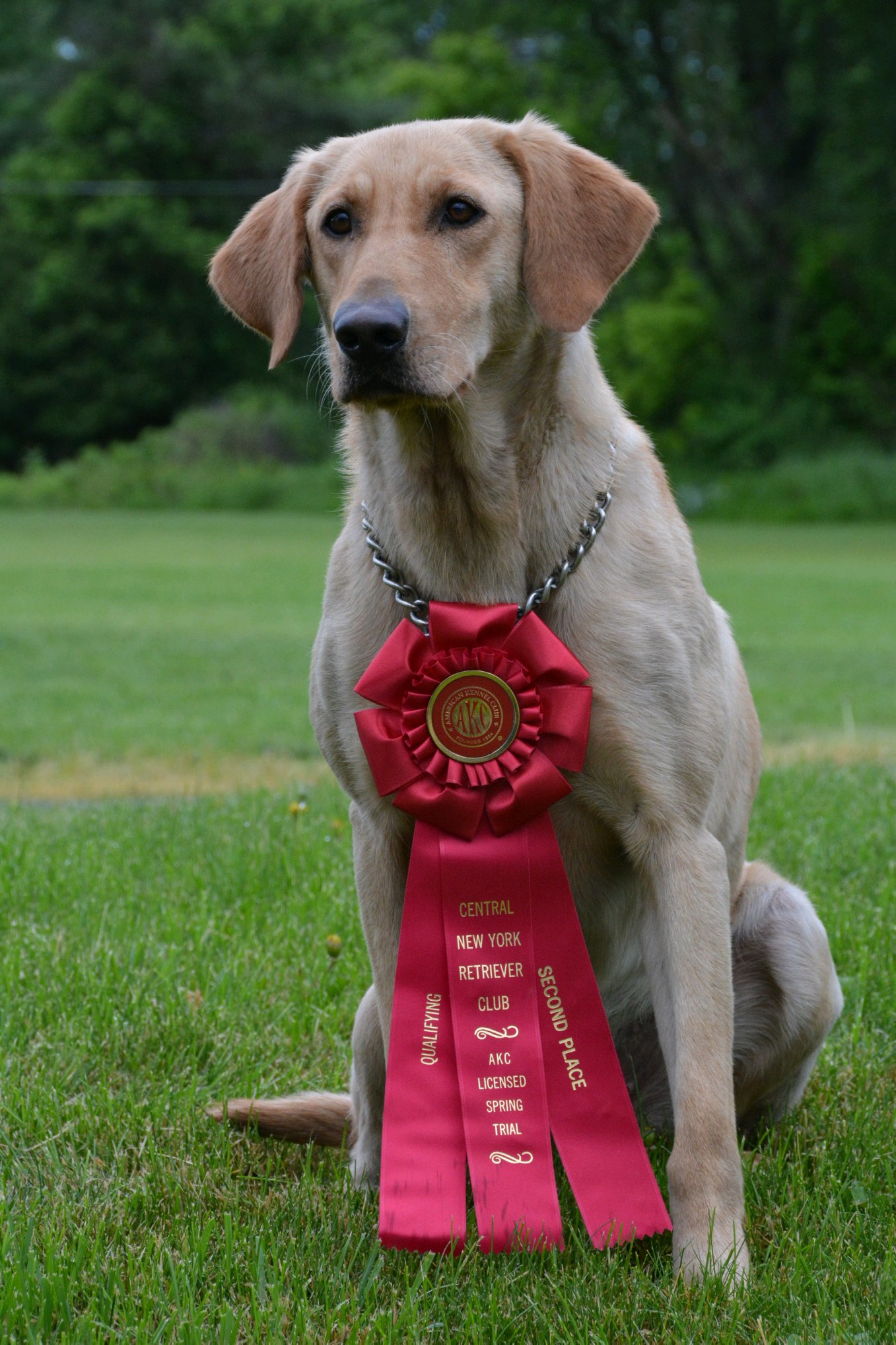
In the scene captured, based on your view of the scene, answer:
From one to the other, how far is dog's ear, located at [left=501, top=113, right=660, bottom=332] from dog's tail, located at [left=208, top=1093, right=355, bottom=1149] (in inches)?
61.6

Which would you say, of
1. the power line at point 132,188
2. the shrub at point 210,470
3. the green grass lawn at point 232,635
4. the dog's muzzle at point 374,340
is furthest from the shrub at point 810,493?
the dog's muzzle at point 374,340

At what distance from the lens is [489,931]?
2602mm

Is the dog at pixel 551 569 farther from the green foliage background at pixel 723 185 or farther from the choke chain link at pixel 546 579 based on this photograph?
the green foliage background at pixel 723 185

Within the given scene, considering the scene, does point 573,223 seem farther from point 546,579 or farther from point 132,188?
point 132,188

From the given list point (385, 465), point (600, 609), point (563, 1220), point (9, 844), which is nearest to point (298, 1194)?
point (563, 1220)

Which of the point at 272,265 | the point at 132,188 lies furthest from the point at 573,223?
the point at 132,188

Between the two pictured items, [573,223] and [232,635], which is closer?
[573,223]

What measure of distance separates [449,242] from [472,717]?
86 centimetres

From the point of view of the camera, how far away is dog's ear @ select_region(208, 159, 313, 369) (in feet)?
9.27

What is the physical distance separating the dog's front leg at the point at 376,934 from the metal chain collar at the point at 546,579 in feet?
1.19

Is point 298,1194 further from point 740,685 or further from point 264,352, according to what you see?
point 264,352

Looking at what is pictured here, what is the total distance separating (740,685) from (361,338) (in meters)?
1.11

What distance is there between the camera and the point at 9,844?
14.5ft

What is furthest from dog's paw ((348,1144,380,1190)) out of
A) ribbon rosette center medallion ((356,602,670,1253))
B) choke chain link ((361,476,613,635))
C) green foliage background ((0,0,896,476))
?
green foliage background ((0,0,896,476))
